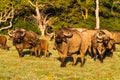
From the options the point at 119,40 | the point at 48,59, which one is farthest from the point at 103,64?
the point at 119,40

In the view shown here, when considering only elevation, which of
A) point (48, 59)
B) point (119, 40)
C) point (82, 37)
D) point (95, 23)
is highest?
point (82, 37)

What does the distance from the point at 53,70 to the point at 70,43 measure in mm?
1941

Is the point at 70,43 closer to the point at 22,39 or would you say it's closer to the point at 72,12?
the point at 22,39

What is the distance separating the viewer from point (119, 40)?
30125mm

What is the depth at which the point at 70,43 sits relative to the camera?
1802 centimetres

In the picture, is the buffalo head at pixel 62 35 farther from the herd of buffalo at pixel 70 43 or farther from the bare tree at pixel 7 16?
the bare tree at pixel 7 16

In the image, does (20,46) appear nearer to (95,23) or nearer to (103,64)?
(103,64)

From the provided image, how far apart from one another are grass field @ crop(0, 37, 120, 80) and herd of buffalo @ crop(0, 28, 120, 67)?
51 cm

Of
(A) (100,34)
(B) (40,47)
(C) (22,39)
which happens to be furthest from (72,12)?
(A) (100,34)

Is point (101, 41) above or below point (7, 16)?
above

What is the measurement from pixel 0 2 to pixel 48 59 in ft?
78.8

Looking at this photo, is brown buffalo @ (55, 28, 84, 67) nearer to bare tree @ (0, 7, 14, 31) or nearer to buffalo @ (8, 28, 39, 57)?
buffalo @ (8, 28, 39, 57)

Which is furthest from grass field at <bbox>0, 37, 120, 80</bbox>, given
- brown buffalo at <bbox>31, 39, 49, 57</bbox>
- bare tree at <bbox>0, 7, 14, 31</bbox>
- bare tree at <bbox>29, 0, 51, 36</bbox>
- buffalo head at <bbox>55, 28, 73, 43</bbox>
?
bare tree at <bbox>29, 0, 51, 36</bbox>

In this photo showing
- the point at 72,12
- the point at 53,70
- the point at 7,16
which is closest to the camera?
the point at 53,70
